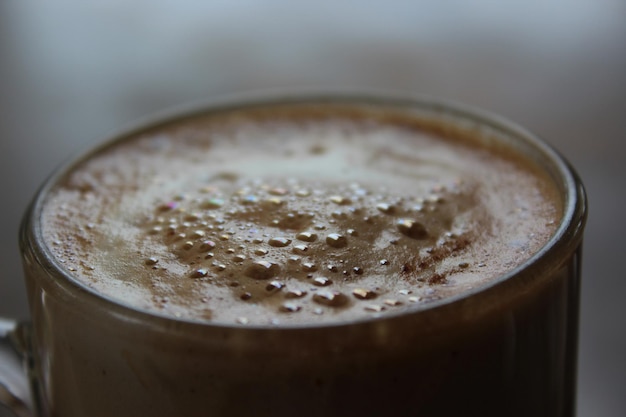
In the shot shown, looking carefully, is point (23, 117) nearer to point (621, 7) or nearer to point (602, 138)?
point (602, 138)

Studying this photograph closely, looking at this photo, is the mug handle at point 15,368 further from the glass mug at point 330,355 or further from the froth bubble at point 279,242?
the froth bubble at point 279,242

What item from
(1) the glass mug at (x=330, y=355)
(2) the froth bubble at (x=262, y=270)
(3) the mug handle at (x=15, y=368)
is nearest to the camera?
(1) the glass mug at (x=330, y=355)

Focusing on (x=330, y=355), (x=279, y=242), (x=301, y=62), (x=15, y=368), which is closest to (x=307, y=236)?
(x=279, y=242)

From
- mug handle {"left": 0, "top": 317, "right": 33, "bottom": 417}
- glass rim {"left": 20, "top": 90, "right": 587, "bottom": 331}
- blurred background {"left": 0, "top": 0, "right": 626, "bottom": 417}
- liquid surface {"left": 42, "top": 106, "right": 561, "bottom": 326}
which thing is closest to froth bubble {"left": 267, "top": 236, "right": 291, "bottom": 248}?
liquid surface {"left": 42, "top": 106, "right": 561, "bottom": 326}

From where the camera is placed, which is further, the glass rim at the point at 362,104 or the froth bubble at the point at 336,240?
the froth bubble at the point at 336,240

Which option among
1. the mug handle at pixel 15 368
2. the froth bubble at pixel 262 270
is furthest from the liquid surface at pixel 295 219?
the mug handle at pixel 15 368

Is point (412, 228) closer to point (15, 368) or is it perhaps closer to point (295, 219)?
point (295, 219)

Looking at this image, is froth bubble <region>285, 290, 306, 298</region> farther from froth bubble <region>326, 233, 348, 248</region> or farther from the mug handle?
the mug handle
